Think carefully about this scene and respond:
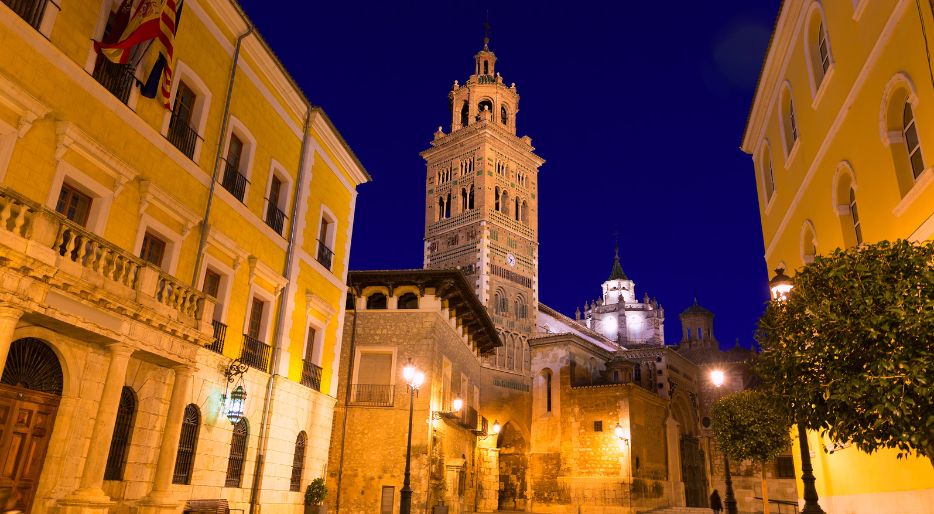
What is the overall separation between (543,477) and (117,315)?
1262 inches

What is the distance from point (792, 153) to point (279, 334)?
13.9m

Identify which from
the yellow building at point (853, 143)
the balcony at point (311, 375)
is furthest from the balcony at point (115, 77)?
the yellow building at point (853, 143)

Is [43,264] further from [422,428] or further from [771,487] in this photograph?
[771,487]

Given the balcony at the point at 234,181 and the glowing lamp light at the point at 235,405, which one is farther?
the balcony at the point at 234,181

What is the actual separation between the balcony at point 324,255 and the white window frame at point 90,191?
8455mm

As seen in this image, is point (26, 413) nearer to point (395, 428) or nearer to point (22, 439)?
point (22, 439)

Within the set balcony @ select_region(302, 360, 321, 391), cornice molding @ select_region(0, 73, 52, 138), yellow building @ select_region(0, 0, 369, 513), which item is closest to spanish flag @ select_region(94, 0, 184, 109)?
yellow building @ select_region(0, 0, 369, 513)

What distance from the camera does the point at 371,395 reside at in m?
24.6

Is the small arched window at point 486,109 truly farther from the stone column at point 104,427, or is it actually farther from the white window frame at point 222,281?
the stone column at point 104,427

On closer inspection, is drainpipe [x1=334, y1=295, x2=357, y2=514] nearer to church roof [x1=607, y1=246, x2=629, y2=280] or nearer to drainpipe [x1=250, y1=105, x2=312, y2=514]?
drainpipe [x1=250, y1=105, x2=312, y2=514]

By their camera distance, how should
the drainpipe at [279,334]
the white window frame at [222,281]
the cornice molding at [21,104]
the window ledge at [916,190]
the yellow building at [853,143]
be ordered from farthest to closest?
the drainpipe at [279,334] → the white window frame at [222,281] → the cornice molding at [21,104] → the yellow building at [853,143] → the window ledge at [916,190]

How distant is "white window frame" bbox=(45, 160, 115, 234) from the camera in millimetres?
10758

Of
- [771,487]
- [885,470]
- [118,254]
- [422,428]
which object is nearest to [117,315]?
[118,254]

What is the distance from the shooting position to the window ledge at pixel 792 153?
15.8m
